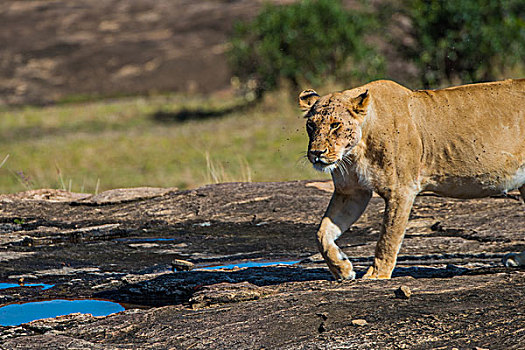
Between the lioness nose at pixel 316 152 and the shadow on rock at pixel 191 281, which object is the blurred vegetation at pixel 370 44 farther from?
the lioness nose at pixel 316 152

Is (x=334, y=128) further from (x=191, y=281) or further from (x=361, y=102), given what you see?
(x=191, y=281)

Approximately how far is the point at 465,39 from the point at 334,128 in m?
11.7

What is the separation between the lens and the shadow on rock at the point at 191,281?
17.5 ft

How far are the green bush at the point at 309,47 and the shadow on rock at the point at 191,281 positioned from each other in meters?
11.9

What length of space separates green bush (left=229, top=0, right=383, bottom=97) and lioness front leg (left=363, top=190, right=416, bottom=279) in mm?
12539

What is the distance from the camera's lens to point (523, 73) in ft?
50.4

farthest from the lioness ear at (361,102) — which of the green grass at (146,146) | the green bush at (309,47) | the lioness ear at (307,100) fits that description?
the green bush at (309,47)

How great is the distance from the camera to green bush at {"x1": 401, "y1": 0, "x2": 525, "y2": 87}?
1551cm

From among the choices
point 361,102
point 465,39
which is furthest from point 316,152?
point 465,39

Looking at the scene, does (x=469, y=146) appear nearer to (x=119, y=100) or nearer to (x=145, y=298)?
(x=145, y=298)

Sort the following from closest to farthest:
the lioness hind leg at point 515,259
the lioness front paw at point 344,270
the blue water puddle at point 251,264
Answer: the lioness front paw at point 344,270
the lioness hind leg at point 515,259
the blue water puddle at point 251,264

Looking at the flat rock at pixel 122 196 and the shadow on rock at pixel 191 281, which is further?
the flat rock at pixel 122 196

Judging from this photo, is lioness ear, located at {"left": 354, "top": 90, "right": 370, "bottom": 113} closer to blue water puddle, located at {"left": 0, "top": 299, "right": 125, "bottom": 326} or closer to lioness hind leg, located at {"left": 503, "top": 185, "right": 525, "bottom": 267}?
lioness hind leg, located at {"left": 503, "top": 185, "right": 525, "bottom": 267}

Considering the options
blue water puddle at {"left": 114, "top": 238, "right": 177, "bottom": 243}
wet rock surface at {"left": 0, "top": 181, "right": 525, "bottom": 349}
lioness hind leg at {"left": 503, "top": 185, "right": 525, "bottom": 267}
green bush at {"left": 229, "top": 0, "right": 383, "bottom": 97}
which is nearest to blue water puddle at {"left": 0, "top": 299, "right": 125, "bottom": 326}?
wet rock surface at {"left": 0, "top": 181, "right": 525, "bottom": 349}
